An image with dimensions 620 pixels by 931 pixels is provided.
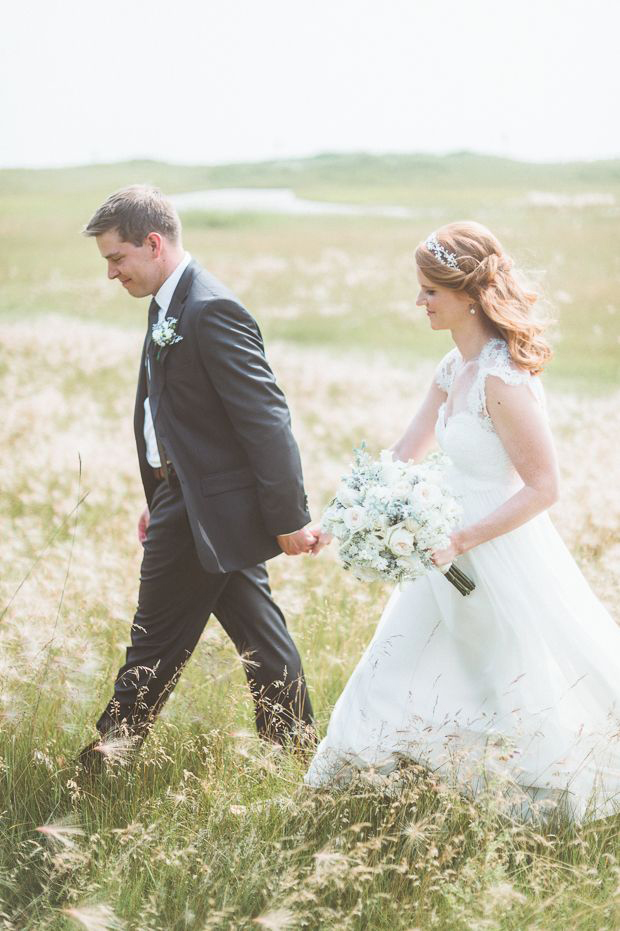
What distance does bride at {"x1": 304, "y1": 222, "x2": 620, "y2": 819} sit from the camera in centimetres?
373

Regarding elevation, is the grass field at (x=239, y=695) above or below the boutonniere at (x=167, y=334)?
below

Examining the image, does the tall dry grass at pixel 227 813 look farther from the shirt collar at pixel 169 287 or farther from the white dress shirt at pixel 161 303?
the shirt collar at pixel 169 287

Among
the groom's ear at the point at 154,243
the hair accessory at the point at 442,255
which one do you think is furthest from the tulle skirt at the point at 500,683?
the groom's ear at the point at 154,243

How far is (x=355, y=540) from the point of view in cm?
347

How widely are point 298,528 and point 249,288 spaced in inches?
622

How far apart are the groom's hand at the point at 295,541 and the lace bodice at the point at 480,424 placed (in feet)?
2.35

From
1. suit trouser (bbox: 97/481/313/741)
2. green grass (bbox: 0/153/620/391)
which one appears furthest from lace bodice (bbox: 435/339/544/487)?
green grass (bbox: 0/153/620/391)

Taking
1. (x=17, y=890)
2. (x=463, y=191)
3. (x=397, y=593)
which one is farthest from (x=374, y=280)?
(x=17, y=890)

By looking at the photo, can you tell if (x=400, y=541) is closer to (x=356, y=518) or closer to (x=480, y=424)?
(x=356, y=518)

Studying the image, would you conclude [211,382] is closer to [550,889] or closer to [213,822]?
[213,822]

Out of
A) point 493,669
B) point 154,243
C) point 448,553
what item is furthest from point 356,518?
point 154,243

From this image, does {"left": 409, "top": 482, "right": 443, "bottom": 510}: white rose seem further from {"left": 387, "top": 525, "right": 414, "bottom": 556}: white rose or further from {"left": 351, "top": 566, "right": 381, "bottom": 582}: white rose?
{"left": 351, "top": 566, "right": 381, "bottom": 582}: white rose

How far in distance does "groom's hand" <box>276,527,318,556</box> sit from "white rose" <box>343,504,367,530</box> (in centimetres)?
69

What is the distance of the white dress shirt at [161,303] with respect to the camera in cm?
416
